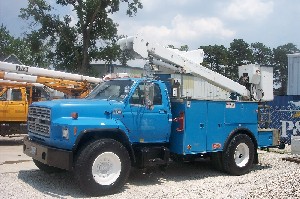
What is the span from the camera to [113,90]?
28.8 feet

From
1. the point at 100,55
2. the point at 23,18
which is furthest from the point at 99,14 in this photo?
the point at 23,18

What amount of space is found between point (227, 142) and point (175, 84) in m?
1.96

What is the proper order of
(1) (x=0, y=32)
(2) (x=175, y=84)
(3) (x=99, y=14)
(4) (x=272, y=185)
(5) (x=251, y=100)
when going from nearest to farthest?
(4) (x=272, y=185)
(2) (x=175, y=84)
(5) (x=251, y=100)
(3) (x=99, y=14)
(1) (x=0, y=32)

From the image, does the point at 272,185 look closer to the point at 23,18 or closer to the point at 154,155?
the point at 154,155

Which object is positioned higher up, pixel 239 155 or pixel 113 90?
pixel 113 90

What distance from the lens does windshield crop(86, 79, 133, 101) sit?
8469mm

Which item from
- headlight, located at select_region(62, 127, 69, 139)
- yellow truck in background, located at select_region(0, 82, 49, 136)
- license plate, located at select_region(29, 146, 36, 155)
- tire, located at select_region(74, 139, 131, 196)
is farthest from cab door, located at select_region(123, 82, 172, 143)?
yellow truck in background, located at select_region(0, 82, 49, 136)

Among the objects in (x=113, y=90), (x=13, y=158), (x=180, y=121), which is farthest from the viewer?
(x=13, y=158)

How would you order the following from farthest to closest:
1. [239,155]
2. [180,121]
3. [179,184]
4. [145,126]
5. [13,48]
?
[13,48] → [239,155] → [180,121] → [179,184] → [145,126]

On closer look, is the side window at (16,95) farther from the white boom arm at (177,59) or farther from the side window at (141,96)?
the side window at (141,96)

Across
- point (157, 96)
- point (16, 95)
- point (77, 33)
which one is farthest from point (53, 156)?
point (77, 33)

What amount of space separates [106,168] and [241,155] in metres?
4.03

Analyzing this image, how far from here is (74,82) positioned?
16672mm

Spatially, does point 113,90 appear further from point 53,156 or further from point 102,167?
point 53,156
